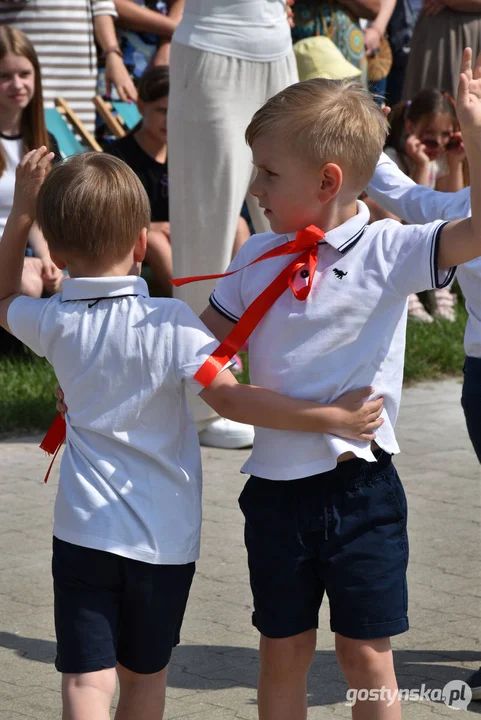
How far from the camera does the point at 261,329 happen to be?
2.51m

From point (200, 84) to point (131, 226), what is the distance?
2729 millimetres

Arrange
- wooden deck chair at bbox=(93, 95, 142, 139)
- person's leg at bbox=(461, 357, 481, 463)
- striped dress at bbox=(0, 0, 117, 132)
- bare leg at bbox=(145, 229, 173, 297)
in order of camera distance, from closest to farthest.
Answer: person's leg at bbox=(461, 357, 481, 463), bare leg at bbox=(145, 229, 173, 297), striped dress at bbox=(0, 0, 117, 132), wooden deck chair at bbox=(93, 95, 142, 139)

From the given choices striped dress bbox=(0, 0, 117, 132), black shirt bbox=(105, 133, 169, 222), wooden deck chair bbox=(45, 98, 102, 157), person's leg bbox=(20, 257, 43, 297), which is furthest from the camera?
wooden deck chair bbox=(45, 98, 102, 157)

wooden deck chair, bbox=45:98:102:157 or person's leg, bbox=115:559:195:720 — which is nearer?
person's leg, bbox=115:559:195:720

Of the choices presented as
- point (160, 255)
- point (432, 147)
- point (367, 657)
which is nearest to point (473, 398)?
point (367, 657)

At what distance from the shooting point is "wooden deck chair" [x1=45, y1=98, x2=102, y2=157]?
788 centimetres

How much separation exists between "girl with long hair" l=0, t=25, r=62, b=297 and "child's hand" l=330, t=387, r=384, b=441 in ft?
13.3

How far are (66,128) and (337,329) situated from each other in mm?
5854

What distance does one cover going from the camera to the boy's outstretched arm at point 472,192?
233 cm

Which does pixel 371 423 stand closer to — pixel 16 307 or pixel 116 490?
pixel 116 490

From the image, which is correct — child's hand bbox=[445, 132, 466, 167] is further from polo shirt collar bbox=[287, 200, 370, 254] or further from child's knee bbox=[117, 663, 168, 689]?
child's knee bbox=[117, 663, 168, 689]

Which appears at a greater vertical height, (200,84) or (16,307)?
(16,307)

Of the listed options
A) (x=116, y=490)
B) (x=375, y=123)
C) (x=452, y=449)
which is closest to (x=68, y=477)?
(x=116, y=490)

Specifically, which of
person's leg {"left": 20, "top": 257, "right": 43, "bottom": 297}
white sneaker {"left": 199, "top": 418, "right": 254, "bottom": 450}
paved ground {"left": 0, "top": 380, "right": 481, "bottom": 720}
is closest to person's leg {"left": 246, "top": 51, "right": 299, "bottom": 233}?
white sneaker {"left": 199, "top": 418, "right": 254, "bottom": 450}
